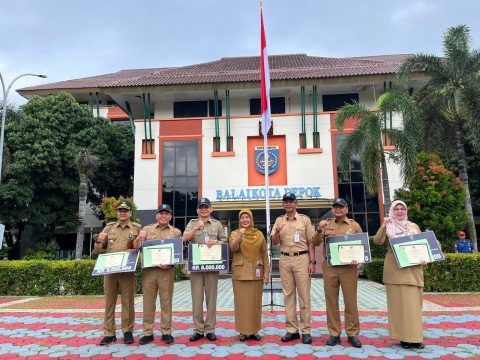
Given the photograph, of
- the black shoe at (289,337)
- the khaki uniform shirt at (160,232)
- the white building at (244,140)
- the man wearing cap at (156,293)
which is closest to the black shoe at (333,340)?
the black shoe at (289,337)

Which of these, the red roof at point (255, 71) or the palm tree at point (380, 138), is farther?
the red roof at point (255, 71)

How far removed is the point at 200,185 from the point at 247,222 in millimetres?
15213

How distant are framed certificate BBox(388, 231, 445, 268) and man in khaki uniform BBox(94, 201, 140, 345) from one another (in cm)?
355

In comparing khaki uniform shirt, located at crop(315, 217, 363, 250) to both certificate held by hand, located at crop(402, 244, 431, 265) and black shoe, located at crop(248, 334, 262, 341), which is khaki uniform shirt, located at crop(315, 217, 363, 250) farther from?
black shoe, located at crop(248, 334, 262, 341)

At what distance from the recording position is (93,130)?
2316 centimetres

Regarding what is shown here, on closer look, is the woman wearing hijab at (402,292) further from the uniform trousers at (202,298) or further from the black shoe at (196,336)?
the black shoe at (196,336)

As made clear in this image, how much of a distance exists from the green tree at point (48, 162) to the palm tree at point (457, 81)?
16987 millimetres

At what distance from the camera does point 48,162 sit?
21.3 metres

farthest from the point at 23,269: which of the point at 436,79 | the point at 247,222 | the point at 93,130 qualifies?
the point at 436,79

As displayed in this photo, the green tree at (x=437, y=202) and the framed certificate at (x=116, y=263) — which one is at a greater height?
the green tree at (x=437, y=202)

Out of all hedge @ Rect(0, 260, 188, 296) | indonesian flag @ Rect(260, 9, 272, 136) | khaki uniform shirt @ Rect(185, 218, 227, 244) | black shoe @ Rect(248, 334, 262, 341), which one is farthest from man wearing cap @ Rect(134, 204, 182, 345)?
hedge @ Rect(0, 260, 188, 296)

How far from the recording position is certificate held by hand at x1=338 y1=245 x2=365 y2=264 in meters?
5.19

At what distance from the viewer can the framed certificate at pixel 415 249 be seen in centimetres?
503

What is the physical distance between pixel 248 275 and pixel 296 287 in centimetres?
69
